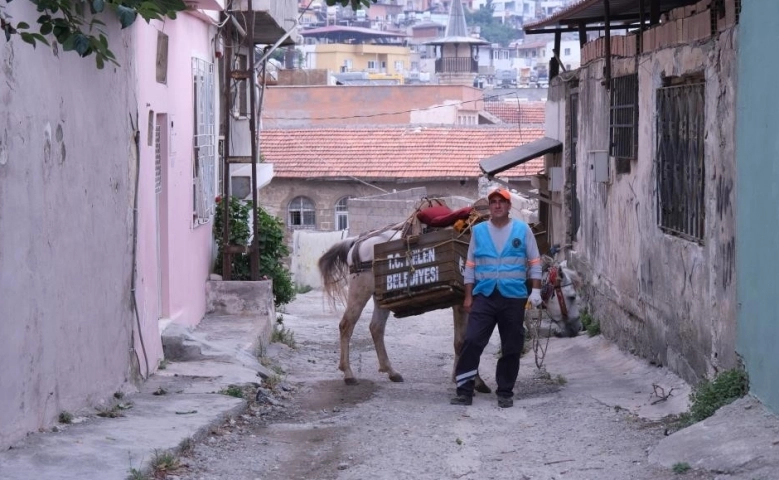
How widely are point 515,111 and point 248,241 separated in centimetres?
4387

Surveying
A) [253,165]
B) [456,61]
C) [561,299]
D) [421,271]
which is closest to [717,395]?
[421,271]

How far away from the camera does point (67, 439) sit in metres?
6.83

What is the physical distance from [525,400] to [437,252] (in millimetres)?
1399

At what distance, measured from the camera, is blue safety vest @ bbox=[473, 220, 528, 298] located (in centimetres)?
903

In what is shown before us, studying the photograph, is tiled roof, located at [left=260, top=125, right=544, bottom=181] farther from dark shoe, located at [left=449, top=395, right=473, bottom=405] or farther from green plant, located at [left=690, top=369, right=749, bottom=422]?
green plant, located at [left=690, top=369, right=749, bottom=422]

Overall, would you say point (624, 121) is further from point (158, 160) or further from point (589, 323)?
point (158, 160)

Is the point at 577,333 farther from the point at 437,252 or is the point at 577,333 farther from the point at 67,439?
the point at 67,439

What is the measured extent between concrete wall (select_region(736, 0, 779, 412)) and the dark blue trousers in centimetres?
213

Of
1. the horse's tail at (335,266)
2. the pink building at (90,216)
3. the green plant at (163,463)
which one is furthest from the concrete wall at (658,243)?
the pink building at (90,216)

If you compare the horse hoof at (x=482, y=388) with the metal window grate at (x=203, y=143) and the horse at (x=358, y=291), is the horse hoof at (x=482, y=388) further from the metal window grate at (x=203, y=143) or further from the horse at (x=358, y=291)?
the metal window grate at (x=203, y=143)

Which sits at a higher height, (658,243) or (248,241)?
(658,243)

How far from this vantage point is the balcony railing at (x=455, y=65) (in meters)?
78.6

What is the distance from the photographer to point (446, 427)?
8391 mm

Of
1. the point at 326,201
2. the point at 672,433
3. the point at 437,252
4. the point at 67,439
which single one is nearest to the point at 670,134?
the point at 437,252
